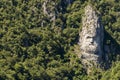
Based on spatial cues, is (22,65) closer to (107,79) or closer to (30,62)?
(30,62)

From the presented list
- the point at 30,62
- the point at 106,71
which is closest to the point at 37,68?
the point at 30,62

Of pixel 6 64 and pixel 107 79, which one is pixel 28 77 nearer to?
pixel 6 64

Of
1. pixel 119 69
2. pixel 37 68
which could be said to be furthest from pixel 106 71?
pixel 37 68

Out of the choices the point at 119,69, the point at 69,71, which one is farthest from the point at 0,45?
the point at 119,69

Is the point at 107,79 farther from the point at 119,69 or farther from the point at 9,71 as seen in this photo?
the point at 9,71

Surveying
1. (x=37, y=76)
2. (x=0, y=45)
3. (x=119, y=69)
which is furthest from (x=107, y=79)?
(x=0, y=45)
